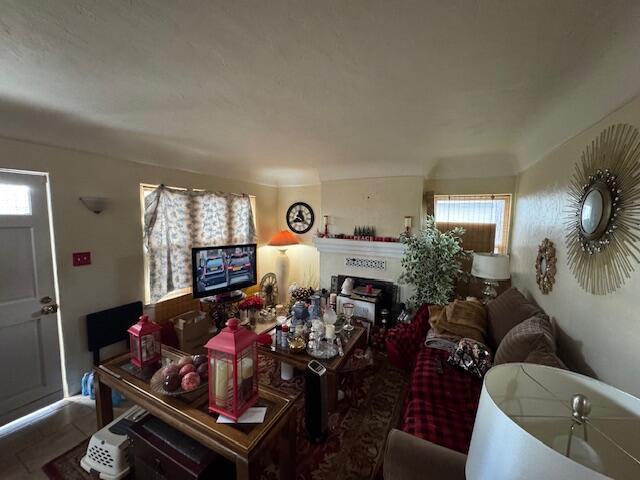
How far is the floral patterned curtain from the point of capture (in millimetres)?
3015

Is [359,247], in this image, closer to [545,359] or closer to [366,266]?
[366,266]

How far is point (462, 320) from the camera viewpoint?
7.30 feet

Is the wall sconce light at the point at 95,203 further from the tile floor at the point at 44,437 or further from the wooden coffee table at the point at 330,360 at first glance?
the wooden coffee table at the point at 330,360

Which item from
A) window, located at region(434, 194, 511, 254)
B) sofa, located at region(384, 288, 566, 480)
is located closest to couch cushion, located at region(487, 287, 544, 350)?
sofa, located at region(384, 288, 566, 480)

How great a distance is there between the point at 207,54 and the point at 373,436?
8.51 ft

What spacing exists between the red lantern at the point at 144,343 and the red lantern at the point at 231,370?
63 cm

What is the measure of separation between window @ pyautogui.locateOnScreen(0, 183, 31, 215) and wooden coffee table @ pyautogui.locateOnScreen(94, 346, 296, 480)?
154cm

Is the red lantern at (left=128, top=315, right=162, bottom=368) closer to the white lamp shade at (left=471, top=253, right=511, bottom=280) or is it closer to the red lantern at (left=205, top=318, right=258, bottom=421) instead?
the red lantern at (left=205, top=318, right=258, bottom=421)

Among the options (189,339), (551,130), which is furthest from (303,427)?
(551,130)

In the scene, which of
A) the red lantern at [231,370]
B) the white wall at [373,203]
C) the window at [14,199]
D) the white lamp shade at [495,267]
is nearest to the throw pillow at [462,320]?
the white lamp shade at [495,267]

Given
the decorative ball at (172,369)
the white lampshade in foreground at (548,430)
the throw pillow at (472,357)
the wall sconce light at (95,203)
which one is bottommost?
the throw pillow at (472,357)

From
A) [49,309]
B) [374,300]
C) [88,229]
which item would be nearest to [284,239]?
[374,300]

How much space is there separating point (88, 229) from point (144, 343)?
1.64 meters

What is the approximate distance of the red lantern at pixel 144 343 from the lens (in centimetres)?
155
